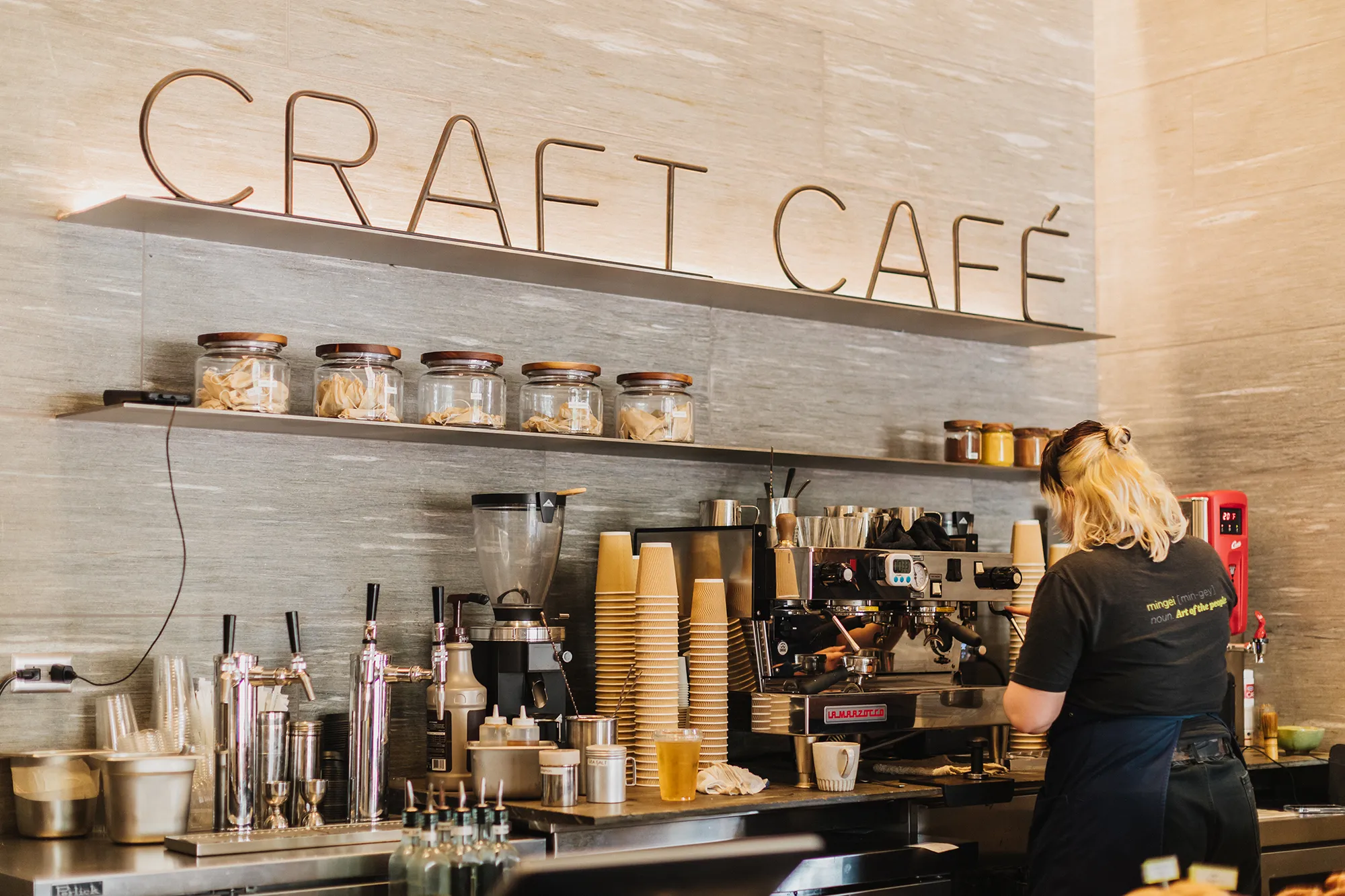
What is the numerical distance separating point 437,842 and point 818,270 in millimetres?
2316

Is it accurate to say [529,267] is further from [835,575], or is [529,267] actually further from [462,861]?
[462,861]

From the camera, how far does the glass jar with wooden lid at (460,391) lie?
128 inches

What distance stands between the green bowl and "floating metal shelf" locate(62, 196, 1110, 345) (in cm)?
123

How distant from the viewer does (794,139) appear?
4195 millimetres

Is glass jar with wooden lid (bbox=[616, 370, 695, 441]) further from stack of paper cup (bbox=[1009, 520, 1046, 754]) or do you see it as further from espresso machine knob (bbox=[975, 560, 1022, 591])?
stack of paper cup (bbox=[1009, 520, 1046, 754])

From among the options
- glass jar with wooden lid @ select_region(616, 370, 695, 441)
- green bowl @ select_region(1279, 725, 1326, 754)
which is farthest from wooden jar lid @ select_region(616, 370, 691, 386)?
green bowl @ select_region(1279, 725, 1326, 754)

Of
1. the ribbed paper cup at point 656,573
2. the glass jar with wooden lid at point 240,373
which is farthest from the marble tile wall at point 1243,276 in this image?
the glass jar with wooden lid at point 240,373

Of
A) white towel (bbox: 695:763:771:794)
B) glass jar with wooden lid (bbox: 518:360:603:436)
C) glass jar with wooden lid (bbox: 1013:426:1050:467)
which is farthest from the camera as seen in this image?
glass jar with wooden lid (bbox: 1013:426:1050:467)

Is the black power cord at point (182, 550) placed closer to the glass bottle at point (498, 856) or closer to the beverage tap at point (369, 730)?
the beverage tap at point (369, 730)

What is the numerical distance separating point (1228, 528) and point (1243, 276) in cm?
81

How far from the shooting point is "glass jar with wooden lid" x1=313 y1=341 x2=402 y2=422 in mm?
3113

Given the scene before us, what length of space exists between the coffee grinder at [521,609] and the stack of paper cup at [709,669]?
0.95 feet

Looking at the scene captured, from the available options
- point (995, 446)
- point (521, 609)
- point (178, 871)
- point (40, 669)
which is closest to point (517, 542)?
point (521, 609)

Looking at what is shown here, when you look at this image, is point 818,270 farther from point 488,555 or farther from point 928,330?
point 488,555
